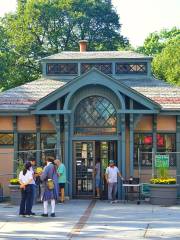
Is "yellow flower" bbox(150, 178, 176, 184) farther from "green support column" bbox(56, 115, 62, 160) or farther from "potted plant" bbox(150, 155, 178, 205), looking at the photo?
"green support column" bbox(56, 115, 62, 160)

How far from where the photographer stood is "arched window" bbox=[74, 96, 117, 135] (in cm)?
2212

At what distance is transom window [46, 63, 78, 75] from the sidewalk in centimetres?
778

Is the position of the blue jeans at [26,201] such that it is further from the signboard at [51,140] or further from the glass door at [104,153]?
the glass door at [104,153]

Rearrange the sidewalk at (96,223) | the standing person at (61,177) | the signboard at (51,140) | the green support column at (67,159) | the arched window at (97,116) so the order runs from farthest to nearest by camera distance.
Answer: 1. the signboard at (51,140)
2. the arched window at (97,116)
3. the green support column at (67,159)
4. the standing person at (61,177)
5. the sidewalk at (96,223)

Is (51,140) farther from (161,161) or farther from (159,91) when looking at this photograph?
(159,91)

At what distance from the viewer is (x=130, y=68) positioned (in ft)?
82.5

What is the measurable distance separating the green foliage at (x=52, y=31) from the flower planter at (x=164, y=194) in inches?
1101

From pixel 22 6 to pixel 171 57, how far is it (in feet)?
47.2

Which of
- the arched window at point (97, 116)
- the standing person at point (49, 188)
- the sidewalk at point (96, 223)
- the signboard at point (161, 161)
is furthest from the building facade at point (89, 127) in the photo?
the standing person at point (49, 188)

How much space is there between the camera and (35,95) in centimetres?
2342

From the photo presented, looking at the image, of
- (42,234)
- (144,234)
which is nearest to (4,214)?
(42,234)

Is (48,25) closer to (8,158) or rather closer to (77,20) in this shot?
(77,20)

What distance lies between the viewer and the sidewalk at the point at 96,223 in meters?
13.1

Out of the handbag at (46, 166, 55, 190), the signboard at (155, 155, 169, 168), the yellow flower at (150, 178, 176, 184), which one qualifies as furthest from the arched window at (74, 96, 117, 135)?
the handbag at (46, 166, 55, 190)
